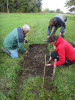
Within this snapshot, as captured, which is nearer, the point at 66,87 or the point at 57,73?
the point at 66,87

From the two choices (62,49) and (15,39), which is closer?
(62,49)

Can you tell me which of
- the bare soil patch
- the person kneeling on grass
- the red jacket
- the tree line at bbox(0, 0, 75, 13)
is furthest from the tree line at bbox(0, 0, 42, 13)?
the red jacket

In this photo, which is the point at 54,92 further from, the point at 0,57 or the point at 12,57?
the point at 0,57

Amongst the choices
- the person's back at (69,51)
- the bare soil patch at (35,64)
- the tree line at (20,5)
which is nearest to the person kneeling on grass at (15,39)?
the bare soil patch at (35,64)

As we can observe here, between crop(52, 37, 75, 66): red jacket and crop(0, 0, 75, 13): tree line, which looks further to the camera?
crop(0, 0, 75, 13): tree line

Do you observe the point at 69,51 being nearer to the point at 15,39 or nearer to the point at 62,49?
the point at 62,49

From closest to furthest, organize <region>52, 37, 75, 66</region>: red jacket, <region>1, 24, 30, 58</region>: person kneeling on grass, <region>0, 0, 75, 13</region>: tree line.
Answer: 1. <region>52, 37, 75, 66</region>: red jacket
2. <region>1, 24, 30, 58</region>: person kneeling on grass
3. <region>0, 0, 75, 13</region>: tree line

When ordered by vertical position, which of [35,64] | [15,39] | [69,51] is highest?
[15,39]

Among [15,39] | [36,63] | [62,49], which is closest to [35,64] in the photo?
[36,63]

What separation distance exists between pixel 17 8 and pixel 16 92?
51431 mm

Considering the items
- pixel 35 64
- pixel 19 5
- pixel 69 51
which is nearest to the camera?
pixel 69 51

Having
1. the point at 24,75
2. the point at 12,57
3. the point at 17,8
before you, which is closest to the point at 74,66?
the point at 24,75

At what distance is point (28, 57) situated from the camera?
4.45 meters

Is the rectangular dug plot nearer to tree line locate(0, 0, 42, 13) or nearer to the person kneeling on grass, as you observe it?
the person kneeling on grass
